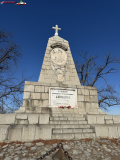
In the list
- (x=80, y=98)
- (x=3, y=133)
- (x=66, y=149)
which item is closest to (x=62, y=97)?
(x=80, y=98)

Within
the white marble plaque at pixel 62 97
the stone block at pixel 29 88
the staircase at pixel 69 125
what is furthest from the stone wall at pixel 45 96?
the staircase at pixel 69 125

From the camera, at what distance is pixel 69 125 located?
486 centimetres

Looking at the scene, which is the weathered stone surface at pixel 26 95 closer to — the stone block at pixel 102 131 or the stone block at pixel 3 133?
the stone block at pixel 3 133

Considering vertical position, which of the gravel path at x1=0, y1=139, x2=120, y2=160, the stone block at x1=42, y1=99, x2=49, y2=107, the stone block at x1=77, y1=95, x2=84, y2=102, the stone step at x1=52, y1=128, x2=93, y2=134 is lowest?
the gravel path at x1=0, y1=139, x2=120, y2=160

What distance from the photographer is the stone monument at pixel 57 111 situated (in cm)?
427

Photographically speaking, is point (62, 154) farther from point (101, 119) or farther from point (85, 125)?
point (101, 119)

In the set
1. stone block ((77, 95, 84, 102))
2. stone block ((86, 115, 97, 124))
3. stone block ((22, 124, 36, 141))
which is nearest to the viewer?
stone block ((22, 124, 36, 141))

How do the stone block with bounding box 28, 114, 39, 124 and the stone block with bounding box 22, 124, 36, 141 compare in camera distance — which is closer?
the stone block with bounding box 22, 124, 36, 141

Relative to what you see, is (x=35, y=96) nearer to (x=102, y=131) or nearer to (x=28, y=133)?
(x=28, y=133)

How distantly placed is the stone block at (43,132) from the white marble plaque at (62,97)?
1.67m

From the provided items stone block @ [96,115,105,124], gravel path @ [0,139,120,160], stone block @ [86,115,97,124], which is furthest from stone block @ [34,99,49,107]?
stone block @ [96,115,105,124]

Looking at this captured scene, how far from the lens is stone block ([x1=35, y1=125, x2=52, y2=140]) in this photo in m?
4.21

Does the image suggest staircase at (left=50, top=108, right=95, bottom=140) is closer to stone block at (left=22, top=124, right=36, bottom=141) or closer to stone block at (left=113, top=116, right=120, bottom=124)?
stone block at (left=22, top=124, right=36, bottom=141)

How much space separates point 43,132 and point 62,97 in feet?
7.53
